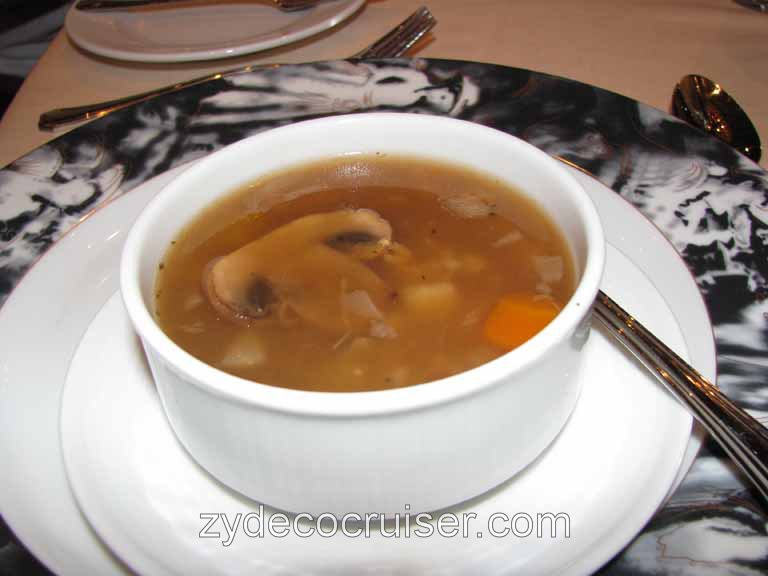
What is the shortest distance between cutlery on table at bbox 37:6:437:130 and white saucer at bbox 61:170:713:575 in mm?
925

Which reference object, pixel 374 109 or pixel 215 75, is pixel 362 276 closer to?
pixel 374 109

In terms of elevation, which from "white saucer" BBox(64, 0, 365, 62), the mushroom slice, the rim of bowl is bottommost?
"white saucer" BBox(64, 0, 365, 62)

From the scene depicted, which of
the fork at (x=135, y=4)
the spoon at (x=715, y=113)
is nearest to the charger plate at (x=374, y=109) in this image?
the spoon at (x=715, y=113)

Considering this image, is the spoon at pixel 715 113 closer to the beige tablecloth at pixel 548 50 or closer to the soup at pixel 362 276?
the beige tablecloth at pixel 548 50

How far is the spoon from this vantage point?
67.8 inches

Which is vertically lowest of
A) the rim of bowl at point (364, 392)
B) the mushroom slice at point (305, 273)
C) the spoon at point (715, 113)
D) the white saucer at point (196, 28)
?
the white saucer at point (196, 28)

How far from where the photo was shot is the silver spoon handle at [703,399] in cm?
90

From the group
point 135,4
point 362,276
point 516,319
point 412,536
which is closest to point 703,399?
point 516,319

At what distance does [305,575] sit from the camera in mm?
883

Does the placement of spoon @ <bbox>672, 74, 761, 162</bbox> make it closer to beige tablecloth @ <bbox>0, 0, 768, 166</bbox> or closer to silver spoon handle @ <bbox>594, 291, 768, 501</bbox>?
beige tablecloth @ <bbox>0, 0, 768, 166</bbox>

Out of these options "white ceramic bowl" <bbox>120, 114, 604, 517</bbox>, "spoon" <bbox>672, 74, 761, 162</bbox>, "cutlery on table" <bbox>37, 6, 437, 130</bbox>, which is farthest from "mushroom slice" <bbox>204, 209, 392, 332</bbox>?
"spoon" <bbox>672, 74, 761, 162</bbox>

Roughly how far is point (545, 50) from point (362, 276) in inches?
50.7

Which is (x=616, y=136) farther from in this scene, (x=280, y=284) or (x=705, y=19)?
(x=705, y=19)

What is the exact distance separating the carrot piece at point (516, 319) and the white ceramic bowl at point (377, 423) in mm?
86
